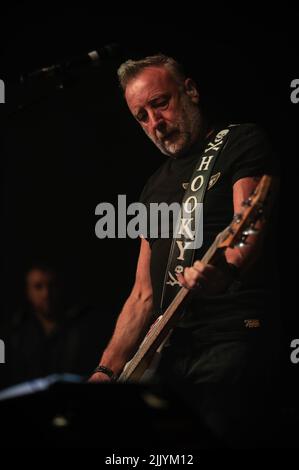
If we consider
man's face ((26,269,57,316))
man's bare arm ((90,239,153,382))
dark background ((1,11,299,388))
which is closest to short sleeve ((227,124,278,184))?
dark background ((1,11,299,388))

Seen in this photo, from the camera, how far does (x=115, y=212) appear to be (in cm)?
318

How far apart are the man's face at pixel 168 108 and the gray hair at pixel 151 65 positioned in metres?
0.02

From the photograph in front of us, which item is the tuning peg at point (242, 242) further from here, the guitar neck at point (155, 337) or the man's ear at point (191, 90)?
the man's ear at point (191, 90)

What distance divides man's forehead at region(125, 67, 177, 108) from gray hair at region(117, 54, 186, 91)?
0.02 m

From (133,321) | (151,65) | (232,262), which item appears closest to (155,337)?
(133,321)

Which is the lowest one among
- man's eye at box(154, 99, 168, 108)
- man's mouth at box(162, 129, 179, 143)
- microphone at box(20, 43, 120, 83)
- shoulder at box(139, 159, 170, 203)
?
shoulder at box(139, 159, 170, 203)

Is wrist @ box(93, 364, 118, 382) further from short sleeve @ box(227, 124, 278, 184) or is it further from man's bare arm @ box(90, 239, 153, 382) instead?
short sleeve @ box(227, 124, 278, 184)

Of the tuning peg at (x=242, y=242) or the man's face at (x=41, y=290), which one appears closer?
the tuning peg at (x=242, y=242)

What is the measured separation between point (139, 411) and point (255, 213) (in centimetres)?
101

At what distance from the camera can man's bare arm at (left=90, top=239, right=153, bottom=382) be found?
2.84m

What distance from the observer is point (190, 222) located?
9.00ft

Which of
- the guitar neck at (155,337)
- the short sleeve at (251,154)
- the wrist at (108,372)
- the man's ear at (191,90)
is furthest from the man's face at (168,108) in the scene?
the wrist at (108,372)

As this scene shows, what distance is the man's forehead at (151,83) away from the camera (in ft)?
9.57

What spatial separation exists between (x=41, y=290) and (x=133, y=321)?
3.44 ft
